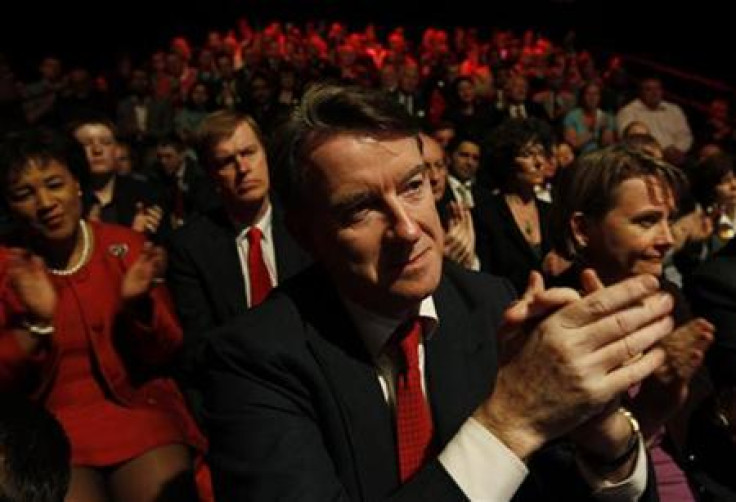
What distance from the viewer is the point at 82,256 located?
91.0 inches

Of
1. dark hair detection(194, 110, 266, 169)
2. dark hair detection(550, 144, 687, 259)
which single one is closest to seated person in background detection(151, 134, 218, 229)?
dark hair detection(194, 110, 266, 169)

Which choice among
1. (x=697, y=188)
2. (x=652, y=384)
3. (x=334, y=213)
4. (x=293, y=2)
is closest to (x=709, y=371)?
(x=652, y=384)

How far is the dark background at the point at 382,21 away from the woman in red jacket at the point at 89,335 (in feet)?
33.7

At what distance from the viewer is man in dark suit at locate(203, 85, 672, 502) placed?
43.6 inches

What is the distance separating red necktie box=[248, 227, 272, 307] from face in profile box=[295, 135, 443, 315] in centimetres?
139

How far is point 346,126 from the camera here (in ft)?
4.18

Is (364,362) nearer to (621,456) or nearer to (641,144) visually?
(621,456)

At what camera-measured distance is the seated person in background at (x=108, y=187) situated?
3916 millimetres

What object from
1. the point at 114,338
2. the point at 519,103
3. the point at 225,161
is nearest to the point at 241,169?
the point at 225,161

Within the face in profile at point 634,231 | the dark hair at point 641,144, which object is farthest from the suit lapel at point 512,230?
the face in profile at point 634,231

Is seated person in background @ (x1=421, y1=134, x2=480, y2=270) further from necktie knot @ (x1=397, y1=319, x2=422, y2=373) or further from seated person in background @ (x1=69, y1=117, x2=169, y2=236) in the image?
seated person in background @ (x1=69, y1=117, x2=169, y2=236)

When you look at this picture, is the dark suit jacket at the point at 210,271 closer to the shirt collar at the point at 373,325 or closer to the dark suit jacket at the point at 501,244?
the dark suit jacket at the point at 501,244

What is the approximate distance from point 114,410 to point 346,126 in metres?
1.22

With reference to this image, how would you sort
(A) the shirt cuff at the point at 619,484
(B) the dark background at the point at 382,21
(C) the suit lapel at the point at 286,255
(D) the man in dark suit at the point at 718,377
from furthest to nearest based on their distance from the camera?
(B) the dark background at the point at 382,21, (C) the suit lapel at the point at 286,255, (D) the man in dark suit at the point at 718,377, (A) the shirt cuff at the point at 619,484
